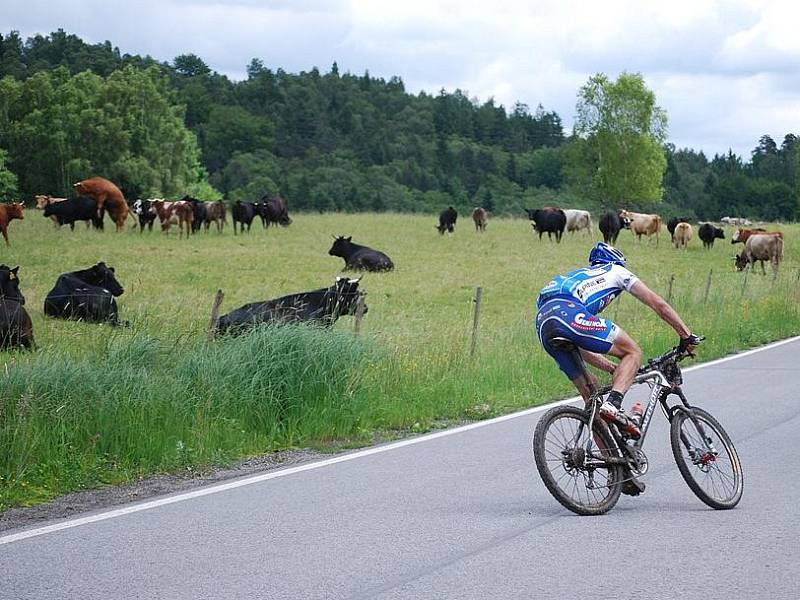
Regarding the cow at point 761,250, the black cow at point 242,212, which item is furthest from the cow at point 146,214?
the cow at point 761,250

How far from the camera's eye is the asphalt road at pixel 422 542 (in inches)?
237

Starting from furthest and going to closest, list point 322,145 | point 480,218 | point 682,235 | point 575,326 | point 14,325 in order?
point 322,145 → point 480,218 → point 682,235 → point 14,325 → point 575,326

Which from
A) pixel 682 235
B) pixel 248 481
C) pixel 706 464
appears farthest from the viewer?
pixel 682 235

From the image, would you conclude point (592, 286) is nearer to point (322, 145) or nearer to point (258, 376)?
point (258, 376)

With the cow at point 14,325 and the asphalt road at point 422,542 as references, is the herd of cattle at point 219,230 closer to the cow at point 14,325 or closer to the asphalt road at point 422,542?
the cow at point 14,325

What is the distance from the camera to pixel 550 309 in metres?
8.09

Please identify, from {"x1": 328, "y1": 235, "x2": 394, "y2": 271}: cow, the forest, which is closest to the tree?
the forest

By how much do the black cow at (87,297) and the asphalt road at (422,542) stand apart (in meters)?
12.2

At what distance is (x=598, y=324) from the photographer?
8.05 metres

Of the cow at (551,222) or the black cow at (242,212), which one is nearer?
the black cow at (242,212)

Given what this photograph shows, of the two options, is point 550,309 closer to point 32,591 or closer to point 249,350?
point 32,591

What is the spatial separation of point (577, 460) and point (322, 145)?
450 ft

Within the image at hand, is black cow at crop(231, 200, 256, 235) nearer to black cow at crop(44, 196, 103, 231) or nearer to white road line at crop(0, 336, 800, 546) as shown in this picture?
black cow at crop(44, 196, 103, 231)

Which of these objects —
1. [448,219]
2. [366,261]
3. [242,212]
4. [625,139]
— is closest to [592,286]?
[366,261]
